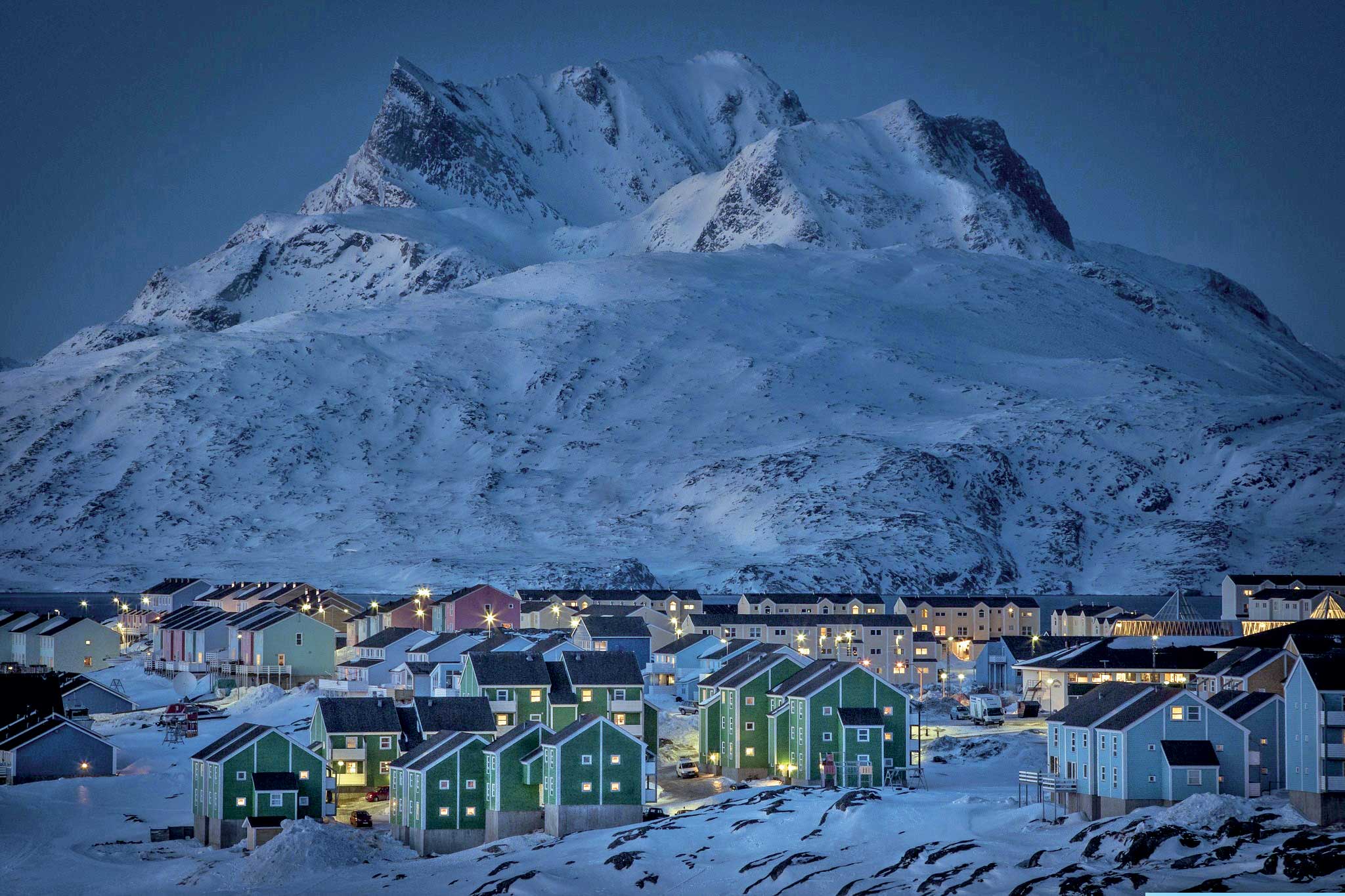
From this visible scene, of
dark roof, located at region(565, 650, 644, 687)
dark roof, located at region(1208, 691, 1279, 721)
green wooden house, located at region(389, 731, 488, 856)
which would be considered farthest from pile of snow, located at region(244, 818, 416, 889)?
dark roof, located at region(1208, 691, 1279, 721)

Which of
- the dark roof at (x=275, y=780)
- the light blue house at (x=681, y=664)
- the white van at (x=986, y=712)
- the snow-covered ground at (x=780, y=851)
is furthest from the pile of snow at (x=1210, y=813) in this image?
the light blue house at (x=681, y=664)

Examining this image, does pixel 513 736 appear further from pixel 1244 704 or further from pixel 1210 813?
pixel 1210 813

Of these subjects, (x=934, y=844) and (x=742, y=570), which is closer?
(x=934, y=844)

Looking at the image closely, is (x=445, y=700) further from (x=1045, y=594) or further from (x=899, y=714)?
(x=1045, y=594)

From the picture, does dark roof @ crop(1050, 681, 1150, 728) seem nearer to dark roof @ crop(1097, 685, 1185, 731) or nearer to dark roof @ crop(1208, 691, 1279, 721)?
dark roof @ crop(1097, 685, 1185, 731)

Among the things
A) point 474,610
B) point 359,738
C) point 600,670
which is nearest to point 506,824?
point 359,738

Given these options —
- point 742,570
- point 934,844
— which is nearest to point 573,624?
point 742,570
